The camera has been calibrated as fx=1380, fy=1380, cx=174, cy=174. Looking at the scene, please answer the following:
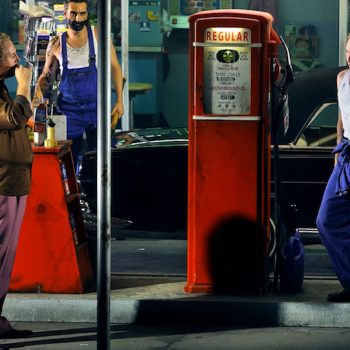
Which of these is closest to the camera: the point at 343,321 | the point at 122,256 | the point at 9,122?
the point at 9,122

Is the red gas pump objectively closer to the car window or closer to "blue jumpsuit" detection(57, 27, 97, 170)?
the car window

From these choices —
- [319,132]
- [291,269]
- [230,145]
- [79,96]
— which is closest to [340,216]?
[291,269]

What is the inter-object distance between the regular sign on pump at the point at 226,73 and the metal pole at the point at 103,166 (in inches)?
101

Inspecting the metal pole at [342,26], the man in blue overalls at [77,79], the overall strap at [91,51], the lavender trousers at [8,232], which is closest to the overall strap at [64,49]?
the man in blue overalls at [77,79]

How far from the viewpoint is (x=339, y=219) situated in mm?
8656

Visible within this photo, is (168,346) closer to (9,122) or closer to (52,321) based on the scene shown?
(52,321)

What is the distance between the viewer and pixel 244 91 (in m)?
8.73

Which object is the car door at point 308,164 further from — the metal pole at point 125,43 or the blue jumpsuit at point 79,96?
the metal pole at point 125,43

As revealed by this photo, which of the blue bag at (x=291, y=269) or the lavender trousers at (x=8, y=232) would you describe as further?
the blue bag at (x=291, y=269)

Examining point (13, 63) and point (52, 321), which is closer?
point (13, 63)

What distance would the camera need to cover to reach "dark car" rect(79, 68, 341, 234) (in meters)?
10.7

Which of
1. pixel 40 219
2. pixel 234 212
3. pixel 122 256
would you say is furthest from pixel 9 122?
pixel 122 256

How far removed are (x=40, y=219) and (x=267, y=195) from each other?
1.46 meters

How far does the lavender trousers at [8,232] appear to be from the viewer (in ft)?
26.4
